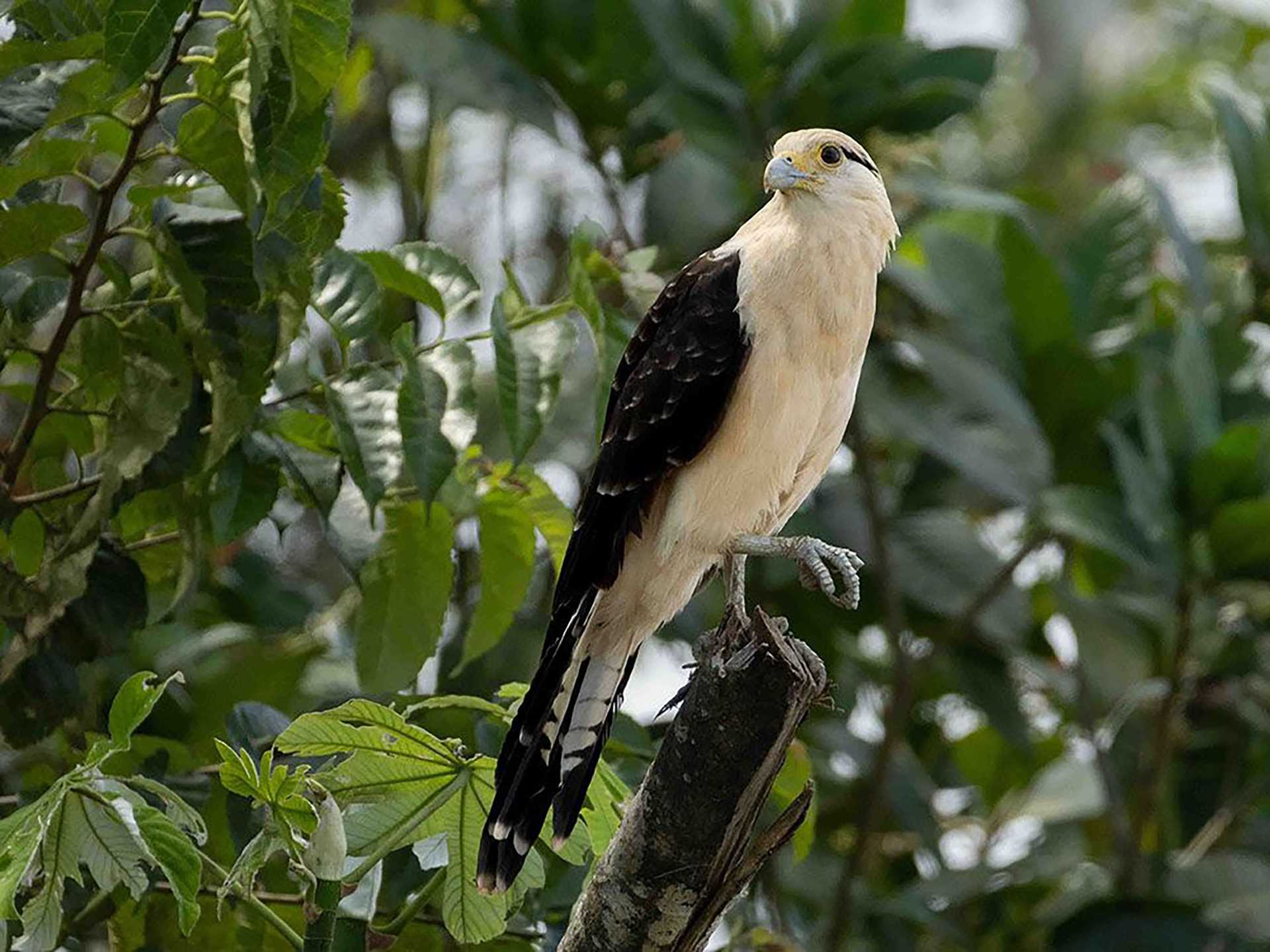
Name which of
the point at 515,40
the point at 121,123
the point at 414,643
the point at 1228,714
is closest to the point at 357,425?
the point at 414,643

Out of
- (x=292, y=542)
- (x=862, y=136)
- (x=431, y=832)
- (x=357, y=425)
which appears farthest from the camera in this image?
(x=292, y=542)

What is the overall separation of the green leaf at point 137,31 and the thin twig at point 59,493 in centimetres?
77

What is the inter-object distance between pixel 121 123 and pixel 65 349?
43 centimetres

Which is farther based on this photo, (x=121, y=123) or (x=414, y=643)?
(x=414, y=643)

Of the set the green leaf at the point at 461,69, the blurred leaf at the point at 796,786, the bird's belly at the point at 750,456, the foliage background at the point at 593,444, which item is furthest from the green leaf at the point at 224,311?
the green leaf at the point at 461,69

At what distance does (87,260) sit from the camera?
2711 millimetres

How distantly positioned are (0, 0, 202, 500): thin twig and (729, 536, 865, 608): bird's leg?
3.44 feet

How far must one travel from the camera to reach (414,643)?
9.82ft

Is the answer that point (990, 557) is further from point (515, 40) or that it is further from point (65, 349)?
point (65, 349)

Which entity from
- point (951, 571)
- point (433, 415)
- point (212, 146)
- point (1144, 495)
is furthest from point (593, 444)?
point (212, 146)

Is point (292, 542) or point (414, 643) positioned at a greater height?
point (414, 643)

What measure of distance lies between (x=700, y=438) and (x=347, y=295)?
0.60 meters

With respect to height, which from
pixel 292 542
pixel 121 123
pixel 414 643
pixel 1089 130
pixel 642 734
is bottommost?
pixel 292 542

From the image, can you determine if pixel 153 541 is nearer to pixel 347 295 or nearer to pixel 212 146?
pixel 347 295
